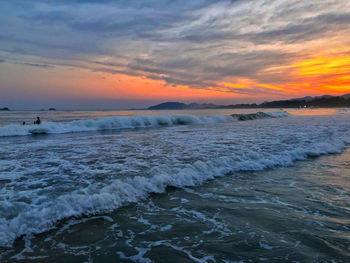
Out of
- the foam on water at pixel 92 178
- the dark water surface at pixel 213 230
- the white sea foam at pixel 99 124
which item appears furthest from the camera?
the white sea foam at pixel 99 124

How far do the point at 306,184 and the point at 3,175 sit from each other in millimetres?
9137

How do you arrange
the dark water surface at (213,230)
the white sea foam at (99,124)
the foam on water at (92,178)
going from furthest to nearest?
1. the white sea foam at (99,124)
2. the foam on water at (92,178)
3. the dark water surface at (213,230)

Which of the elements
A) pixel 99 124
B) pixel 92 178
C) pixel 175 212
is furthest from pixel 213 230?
pixel 99 124

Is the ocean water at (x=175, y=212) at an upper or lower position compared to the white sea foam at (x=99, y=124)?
lower

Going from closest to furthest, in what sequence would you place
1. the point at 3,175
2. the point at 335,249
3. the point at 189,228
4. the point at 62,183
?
the point at 335,249 → the point at 189,228 → the point at 62,183 → the point at 3,175

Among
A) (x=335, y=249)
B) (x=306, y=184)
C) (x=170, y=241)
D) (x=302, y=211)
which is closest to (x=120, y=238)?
(x=170, y=241)

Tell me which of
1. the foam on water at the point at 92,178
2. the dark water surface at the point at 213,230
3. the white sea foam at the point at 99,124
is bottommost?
the dark water surface at the point at 213,230

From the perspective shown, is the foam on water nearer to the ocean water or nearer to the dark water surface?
the ocean water

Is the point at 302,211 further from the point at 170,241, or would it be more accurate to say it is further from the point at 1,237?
the point at 1,237

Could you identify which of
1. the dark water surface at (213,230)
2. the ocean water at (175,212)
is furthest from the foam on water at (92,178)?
the dark water surface at (213,230)

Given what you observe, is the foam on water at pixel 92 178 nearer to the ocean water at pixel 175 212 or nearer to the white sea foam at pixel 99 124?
the ocean water at pixel 175 212

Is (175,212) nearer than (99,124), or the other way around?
(175,212)

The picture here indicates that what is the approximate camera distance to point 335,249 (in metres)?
3.43

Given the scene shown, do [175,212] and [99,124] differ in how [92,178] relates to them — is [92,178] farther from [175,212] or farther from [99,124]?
[99,124]
